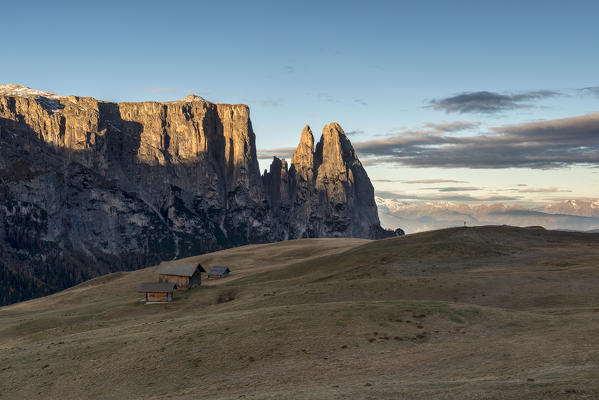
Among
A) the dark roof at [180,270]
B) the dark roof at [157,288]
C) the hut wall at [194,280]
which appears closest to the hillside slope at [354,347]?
the dark roof at [157,288]

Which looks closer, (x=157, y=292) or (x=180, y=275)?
(x=157, y=292)

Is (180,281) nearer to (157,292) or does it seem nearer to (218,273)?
(157,292)

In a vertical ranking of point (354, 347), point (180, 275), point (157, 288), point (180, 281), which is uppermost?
point (354, 347)

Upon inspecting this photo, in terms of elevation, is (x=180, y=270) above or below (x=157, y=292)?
above

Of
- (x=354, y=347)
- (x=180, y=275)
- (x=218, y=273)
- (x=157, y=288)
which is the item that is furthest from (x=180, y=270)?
(x=354, y=347)

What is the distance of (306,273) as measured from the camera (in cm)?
9594

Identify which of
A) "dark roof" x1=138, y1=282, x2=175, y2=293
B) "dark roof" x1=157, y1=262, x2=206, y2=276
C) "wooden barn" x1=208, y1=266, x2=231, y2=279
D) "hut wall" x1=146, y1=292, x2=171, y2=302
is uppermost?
"dark roof" x1=157, y1=262, x2=206, y2=276

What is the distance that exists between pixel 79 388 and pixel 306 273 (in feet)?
201

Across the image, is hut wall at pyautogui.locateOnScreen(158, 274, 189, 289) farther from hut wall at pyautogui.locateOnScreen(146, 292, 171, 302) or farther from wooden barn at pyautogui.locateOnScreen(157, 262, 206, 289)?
hut wall at pyautogui.locateOnScreen(146, 292, 171, 302)

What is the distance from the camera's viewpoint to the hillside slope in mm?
29359

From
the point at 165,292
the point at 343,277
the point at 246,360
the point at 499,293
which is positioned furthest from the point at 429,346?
the point at 165,292

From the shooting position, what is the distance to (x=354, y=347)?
38.7m

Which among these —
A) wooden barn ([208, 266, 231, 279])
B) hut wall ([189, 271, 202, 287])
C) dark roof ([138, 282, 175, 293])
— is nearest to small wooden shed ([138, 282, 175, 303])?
dark roof ([138, 282, 175, 293])

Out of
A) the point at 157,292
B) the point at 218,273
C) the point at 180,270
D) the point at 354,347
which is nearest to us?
the point at 354,347
